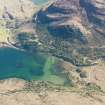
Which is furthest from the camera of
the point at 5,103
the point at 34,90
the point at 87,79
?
the point at 87,79

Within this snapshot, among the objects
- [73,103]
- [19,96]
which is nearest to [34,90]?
[19,96]

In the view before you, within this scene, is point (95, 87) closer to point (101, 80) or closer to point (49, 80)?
point (101, 80)

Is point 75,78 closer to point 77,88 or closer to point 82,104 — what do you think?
point 77,88

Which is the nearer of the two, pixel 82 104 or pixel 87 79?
pixel 82 104

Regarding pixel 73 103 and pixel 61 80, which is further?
pixel 61 80

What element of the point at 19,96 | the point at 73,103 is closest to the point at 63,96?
the point at 73,103

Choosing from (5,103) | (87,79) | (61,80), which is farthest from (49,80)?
(5,103)

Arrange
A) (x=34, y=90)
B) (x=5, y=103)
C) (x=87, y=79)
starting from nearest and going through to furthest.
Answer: (x=5, y=103)
(x=34, y=90)
(x=87, y=79)
